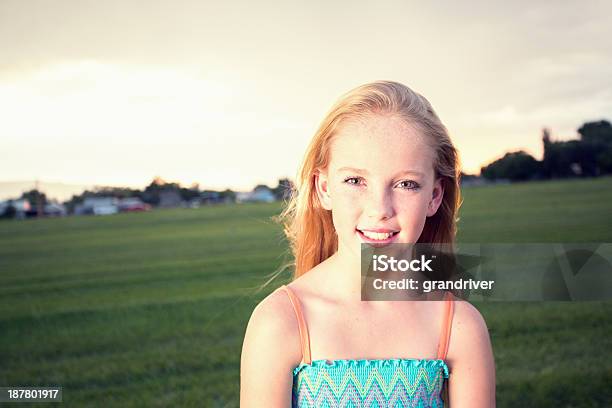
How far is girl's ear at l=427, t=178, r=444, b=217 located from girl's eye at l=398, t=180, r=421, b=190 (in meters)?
0.15

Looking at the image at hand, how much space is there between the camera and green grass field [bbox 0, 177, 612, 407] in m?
4.55

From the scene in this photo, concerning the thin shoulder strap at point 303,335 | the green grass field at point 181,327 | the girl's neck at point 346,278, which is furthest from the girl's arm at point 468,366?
the green grass field at point 181,327

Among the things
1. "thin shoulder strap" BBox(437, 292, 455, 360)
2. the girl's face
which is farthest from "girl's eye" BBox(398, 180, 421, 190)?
"thin shoulder strap" BBox(437, 292, 455, 360)

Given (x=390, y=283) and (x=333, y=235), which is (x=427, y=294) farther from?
(x=333, y=235)

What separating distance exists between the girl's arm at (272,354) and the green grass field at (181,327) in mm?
1270

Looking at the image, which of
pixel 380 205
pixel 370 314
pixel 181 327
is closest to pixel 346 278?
pixel 370 314

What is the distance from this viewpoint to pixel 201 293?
9078 mm

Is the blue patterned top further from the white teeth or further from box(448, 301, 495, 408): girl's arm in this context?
the white teeth

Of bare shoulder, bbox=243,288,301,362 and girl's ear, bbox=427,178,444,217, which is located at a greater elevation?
girl's ear, bbox=427,178,444,217

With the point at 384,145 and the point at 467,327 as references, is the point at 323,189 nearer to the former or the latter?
the point at 384,145

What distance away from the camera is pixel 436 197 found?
185 cm

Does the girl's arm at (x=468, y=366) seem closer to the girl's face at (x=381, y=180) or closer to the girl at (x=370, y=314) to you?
the girl at (x=370, y=314)

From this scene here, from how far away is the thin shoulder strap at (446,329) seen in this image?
5.73ft

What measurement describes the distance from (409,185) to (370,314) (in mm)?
344
